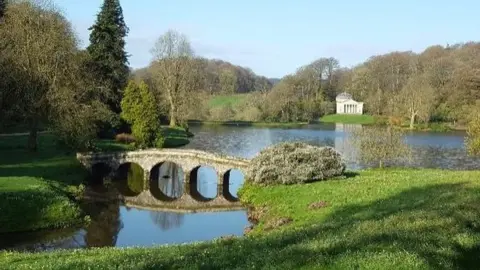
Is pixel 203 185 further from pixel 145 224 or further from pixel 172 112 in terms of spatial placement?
pixel 172 112

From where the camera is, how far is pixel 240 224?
3275cm

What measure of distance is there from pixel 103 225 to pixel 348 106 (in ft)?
430

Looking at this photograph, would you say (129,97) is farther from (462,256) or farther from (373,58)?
(373,58)

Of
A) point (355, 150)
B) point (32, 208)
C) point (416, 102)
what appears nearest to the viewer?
point (32, 208)

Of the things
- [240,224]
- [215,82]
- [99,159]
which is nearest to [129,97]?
[99,159]

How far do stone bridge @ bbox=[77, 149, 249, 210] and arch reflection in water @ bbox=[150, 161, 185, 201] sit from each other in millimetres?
84

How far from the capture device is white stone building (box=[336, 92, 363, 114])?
509 ft

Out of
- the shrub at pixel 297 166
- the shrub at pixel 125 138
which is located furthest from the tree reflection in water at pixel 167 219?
the shrub at pixel 125 138

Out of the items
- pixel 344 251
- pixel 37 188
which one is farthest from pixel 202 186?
pixel 344 251

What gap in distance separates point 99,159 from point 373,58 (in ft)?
454

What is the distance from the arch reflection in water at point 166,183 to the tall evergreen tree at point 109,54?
11723 mm

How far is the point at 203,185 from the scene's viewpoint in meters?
48.8

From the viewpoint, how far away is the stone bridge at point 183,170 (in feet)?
131

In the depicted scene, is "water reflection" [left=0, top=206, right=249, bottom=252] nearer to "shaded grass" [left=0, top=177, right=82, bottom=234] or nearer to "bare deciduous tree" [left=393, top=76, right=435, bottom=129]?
"shaded grass" [left=0, top=177, right=82, bottom=234]
